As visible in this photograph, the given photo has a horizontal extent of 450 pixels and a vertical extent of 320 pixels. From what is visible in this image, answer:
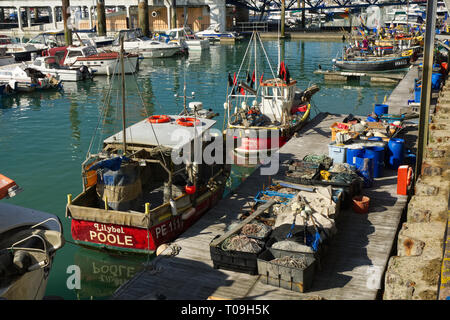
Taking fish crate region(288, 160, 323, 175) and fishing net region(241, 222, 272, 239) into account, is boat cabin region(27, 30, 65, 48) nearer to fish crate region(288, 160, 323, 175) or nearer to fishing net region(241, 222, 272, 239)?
fish crate region(288, 160, 323, 175)

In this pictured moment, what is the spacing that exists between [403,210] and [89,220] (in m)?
9.22

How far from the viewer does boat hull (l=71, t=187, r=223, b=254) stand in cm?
1335

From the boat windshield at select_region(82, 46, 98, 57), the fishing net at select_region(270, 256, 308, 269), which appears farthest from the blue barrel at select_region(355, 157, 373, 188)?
the boat windshield at select_region(82, 46, 98, 57)

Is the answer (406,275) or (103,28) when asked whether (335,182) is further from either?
(103,28)

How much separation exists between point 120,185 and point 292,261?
18.0 ft

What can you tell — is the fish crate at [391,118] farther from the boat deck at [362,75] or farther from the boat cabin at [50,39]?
the boat cabin at [50,39]

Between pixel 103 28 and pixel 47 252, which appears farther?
pixel 103 28

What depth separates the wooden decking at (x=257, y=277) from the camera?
10.7m

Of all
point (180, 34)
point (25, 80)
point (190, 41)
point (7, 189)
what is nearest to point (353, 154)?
point (7, 189)

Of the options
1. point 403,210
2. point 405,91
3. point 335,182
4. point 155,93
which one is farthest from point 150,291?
point 155,93

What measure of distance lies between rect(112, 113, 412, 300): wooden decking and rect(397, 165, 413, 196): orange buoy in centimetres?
29

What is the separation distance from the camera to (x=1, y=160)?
79.7ft

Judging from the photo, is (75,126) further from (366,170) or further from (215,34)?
(215,34)

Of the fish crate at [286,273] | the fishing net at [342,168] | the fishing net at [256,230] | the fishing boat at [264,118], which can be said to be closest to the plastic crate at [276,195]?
the fishing net at [256,230]
